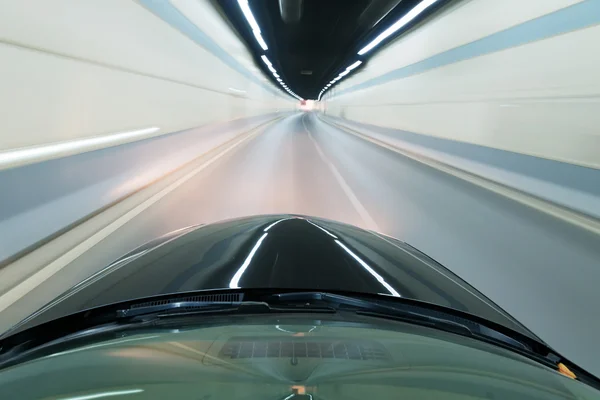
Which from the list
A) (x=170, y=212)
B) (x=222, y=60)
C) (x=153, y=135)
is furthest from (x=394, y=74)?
(x=170, y=212)

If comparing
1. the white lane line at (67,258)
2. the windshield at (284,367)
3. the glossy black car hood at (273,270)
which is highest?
the windshield at (284,367)

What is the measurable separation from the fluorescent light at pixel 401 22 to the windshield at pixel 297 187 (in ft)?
0.49

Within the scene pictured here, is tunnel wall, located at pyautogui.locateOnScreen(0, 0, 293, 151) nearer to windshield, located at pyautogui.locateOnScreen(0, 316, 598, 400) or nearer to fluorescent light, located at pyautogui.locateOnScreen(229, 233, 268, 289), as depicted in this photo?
fluorescent light, located at pyautogui.locateOnScreen(229, 233, 268, 289)

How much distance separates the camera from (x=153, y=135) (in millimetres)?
7711

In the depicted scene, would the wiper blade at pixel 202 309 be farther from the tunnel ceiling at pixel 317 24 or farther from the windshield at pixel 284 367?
the tunnel ceiling at pixel 317 24

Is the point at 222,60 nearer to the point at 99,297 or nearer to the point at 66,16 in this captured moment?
the point at 66,16

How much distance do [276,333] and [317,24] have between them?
55.6ft

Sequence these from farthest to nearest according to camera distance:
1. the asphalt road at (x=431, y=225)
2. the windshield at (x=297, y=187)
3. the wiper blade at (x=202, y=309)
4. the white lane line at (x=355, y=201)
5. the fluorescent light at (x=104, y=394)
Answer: the white lane line at (x=355, y=201), the asphalt road at (x=431, y=225), the windshield at (x=297, y=187), the wiper blade at (x=202, y=309), the fluorescent light at (x=104, y=394)

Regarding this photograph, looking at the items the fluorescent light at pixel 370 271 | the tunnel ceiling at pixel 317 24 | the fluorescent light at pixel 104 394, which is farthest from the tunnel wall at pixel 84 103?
the tunnel ceiling at pixel 317 24

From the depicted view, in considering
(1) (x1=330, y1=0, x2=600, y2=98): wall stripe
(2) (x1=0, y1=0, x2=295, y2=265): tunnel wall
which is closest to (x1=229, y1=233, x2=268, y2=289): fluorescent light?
(2) (x1=0, y1=0, x2=295, y2=265): tunnel wall

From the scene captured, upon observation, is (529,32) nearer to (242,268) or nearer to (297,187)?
(297,187)

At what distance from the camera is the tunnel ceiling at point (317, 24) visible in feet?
45.9

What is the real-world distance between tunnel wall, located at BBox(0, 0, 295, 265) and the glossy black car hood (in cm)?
171

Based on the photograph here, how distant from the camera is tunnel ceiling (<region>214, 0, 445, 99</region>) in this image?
14.0 meters
